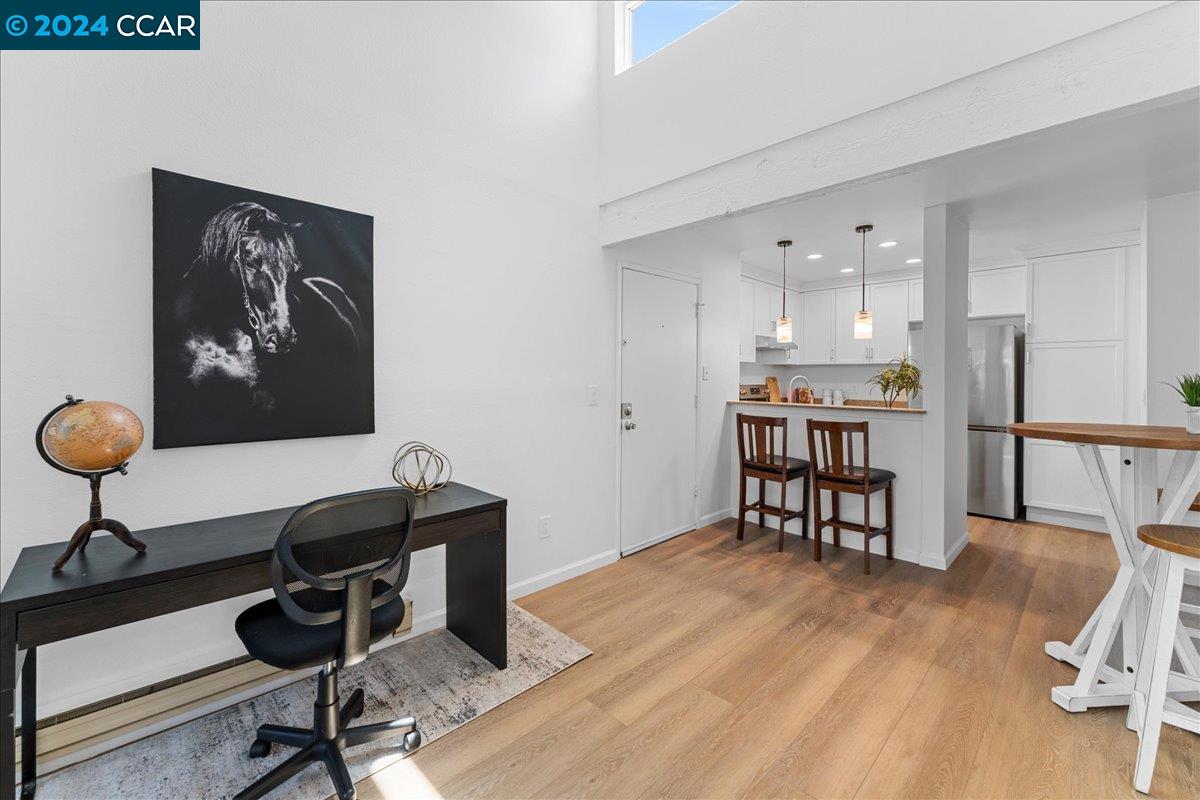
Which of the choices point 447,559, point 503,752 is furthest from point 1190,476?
point 447,559

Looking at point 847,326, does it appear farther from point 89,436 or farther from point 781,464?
point 89,436

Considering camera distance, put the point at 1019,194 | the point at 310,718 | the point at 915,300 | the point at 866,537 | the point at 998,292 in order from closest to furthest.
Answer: the point at 310,718
the point at 1019,194
the point at 866,537
the point at 998,292
the point at 915,300

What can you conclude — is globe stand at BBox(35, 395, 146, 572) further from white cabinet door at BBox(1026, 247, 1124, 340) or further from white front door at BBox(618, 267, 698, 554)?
white cabinet door at BBox(1026, 247, 1124, 340)

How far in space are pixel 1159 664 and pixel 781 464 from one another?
2362 millimetres

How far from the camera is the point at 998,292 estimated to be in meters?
5.17

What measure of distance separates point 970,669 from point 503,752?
6.74ft

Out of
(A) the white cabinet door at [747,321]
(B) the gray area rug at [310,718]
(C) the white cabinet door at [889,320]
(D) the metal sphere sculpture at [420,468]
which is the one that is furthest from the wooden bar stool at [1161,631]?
(C) the white cabinet door at [889,320]

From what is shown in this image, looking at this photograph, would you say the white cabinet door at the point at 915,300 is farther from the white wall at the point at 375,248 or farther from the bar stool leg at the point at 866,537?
the white wall at the point at 375,248

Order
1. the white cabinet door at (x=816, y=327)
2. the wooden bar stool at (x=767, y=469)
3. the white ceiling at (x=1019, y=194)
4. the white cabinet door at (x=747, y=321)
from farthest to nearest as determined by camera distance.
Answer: the white cabinet door at (x=816, y=327) < the white cabinet door at (x=747, y=321) < the wooden bar stool at (x=767, y=469) < the white ceiling at (x=1019, y=194)

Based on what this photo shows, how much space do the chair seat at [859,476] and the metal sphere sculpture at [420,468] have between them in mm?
2566

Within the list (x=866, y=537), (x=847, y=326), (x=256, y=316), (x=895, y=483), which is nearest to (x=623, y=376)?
(x=866, y=537)

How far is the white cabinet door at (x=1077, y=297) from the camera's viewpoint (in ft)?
13.4

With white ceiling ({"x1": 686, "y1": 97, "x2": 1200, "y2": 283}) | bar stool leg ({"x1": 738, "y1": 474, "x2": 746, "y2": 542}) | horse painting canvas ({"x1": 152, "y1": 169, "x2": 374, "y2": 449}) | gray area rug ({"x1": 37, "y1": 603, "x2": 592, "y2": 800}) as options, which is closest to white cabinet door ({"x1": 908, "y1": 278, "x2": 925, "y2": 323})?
white ceiling ({"x1": 686, "y1": 97, "x2": 1200, "y2": 283})

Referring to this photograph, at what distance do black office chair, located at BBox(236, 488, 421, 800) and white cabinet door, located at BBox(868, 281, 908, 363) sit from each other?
19.1 ft
